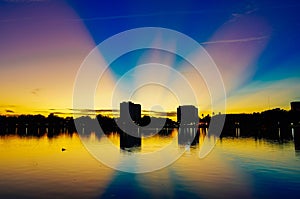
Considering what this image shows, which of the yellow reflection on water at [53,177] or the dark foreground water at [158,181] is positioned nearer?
the dark foreground water at [158,181]

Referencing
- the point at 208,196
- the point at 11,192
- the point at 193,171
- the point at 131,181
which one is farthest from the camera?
the point at 193,171

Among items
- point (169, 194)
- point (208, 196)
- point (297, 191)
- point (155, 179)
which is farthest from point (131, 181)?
point (297, 191)

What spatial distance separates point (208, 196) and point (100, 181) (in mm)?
12653

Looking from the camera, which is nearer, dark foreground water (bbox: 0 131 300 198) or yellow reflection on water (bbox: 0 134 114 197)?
dark foreground water (bbox: 0 131 300 198)

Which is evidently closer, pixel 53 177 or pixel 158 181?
pixel 158 181

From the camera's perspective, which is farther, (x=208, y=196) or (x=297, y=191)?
(x=297, y=191)

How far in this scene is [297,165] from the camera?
136ft

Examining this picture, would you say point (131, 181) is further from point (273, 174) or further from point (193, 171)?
point (273, 174)

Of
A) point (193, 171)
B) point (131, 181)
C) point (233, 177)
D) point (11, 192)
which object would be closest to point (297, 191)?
point (233, 177)

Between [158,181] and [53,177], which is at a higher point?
[53,177]

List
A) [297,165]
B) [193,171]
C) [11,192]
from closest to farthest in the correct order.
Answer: [11,192] < [193,171] < [297,165]

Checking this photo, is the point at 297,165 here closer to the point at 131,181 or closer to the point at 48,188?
the point at 131,181

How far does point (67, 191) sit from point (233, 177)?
62.0 ft

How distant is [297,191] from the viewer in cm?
2691
